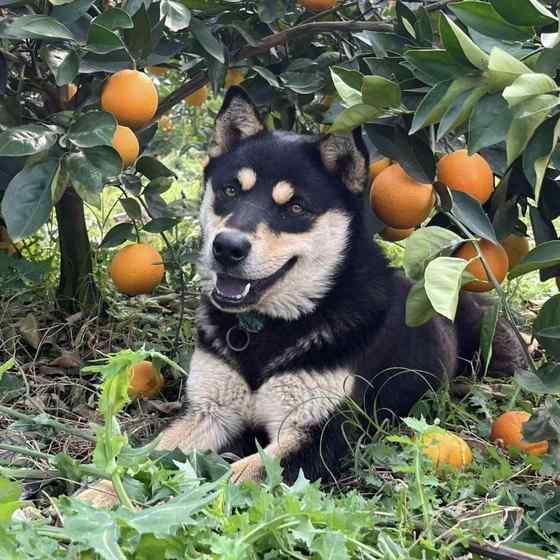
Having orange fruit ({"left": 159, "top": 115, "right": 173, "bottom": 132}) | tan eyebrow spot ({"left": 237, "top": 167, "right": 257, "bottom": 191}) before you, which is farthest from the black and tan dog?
orange fruit ({"left": 159, "top": 115, "right": 173, "bottom": 132})

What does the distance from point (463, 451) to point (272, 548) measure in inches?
34.2

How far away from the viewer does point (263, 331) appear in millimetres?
2938

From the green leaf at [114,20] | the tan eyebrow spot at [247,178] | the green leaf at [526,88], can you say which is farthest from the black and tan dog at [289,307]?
the green leaf at [526,88]

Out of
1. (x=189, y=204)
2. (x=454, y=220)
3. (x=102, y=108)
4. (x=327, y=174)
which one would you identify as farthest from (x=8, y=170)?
(x=454, y=220)

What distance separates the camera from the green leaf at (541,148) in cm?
227

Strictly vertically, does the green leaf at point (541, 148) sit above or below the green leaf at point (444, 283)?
above

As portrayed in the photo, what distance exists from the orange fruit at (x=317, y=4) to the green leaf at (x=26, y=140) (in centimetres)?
88

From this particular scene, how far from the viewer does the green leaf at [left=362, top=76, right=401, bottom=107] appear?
2383 millimetres

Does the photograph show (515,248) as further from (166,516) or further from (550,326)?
(166,516)

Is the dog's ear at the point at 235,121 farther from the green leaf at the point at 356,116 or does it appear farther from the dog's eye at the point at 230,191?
the green leaf at the point at 356,116

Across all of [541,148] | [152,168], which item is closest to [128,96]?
[152,168]

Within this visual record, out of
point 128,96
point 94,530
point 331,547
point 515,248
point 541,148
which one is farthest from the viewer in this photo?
point 515,248

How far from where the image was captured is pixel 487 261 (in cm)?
261

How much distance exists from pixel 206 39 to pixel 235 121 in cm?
27
